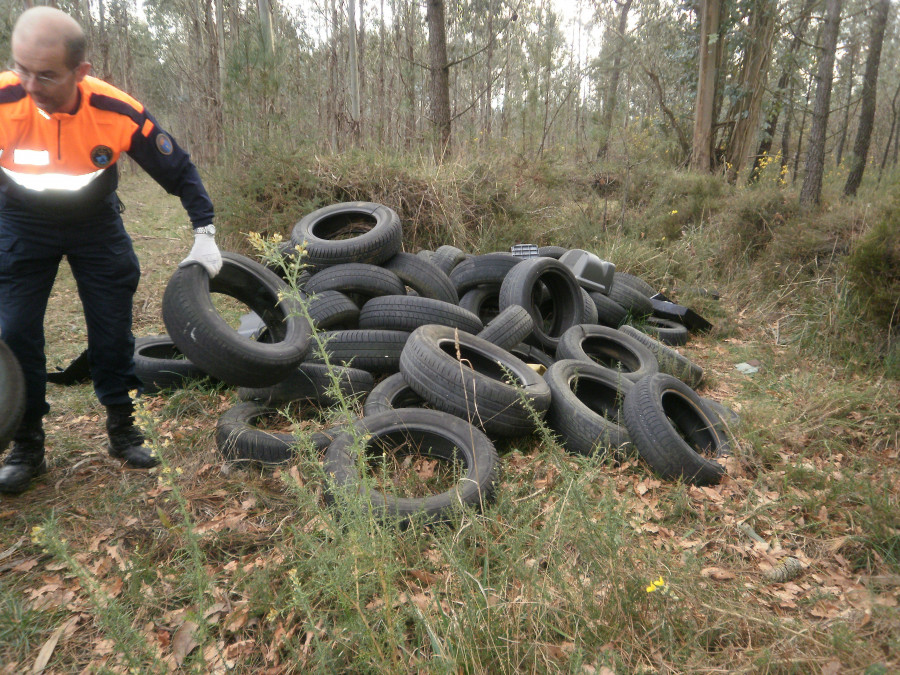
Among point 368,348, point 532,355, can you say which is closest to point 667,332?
point 532,355

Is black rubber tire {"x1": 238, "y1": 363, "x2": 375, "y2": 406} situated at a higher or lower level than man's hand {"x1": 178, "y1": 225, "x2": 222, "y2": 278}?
lower

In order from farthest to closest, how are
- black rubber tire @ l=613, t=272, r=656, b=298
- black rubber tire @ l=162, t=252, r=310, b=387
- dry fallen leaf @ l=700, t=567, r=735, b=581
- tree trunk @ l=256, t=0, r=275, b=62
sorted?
tree trunk @ l=256, t=0, r=275, b=62 < black rubber tire @ l=613, t=272, r=656, b=298 < black rubber tire @ l=162, t=252, r=310, b=387 < dry fallen leaf @ l=700, t=567, r=735, b=581

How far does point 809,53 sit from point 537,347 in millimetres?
13659

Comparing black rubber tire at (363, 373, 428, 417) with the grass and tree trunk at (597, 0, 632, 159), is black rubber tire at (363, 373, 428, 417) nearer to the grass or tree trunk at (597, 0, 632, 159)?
the grass

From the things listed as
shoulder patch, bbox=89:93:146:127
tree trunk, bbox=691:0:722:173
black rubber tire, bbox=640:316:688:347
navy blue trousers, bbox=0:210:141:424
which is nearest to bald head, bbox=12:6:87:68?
shoulder patch, bbox=89:93:146:127

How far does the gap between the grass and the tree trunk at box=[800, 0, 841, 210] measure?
11.8 ft

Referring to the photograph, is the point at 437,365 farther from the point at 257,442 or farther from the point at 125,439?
the point at 125,439

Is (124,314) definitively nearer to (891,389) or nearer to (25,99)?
(25,99)

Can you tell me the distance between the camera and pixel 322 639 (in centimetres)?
228

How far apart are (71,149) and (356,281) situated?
102 inches

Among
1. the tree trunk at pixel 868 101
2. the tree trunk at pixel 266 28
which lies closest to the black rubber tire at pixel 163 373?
the tree trunk at pixel 266 28

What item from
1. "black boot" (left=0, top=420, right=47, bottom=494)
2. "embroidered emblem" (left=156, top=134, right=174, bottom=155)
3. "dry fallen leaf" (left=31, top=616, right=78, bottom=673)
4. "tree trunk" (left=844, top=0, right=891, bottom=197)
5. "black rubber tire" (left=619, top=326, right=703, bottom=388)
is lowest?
"dry fallen leaf" (left=31, top=616, right=78, bottom=673)

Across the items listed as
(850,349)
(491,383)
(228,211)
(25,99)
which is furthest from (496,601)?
(228,211)

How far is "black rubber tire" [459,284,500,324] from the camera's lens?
240 inches
